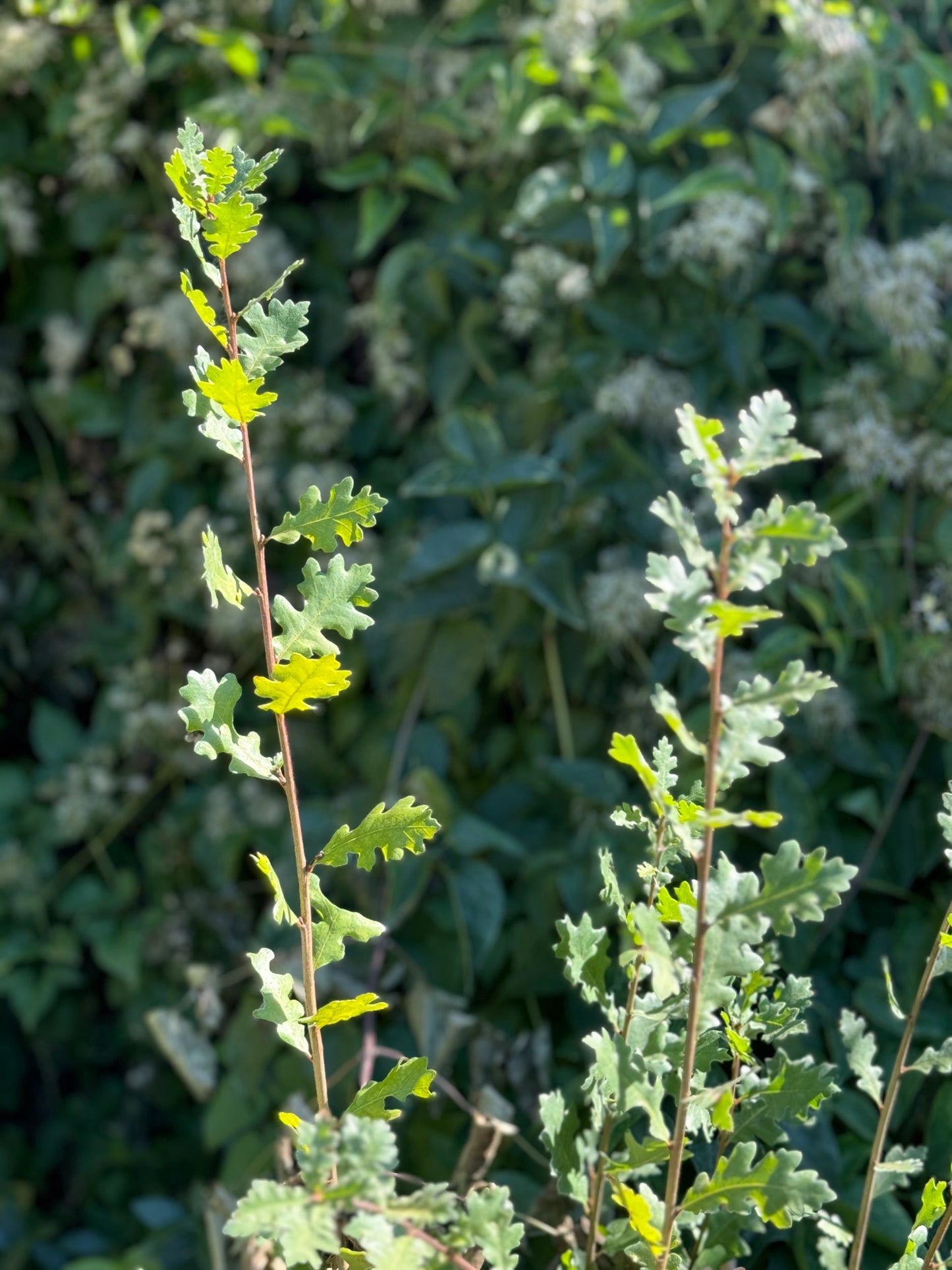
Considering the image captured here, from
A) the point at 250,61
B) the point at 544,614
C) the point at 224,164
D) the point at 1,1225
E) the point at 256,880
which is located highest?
the point at 224,164

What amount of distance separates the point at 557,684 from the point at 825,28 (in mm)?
576

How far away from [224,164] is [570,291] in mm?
738

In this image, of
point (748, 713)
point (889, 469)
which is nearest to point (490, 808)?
point (889, 469)

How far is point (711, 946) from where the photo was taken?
0.42 metres

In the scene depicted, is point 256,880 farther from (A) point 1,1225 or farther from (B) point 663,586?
(B) point 663,586

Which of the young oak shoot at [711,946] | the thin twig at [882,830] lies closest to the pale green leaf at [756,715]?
the young oak shoot at [711,946]

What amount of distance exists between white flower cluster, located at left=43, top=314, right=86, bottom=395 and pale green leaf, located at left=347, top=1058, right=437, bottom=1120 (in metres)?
1.18

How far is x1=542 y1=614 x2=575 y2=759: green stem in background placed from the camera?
115 centimetres

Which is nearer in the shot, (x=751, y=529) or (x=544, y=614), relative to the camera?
(x=751, y=529)

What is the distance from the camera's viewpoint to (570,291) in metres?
1.15

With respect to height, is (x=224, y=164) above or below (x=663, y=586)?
above

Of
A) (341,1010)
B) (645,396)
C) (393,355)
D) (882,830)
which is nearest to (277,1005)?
(341,1010)

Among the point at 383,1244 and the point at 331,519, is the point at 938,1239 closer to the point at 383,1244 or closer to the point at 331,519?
the point at 383,1244

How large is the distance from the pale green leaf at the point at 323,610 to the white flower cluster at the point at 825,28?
0.80 m
